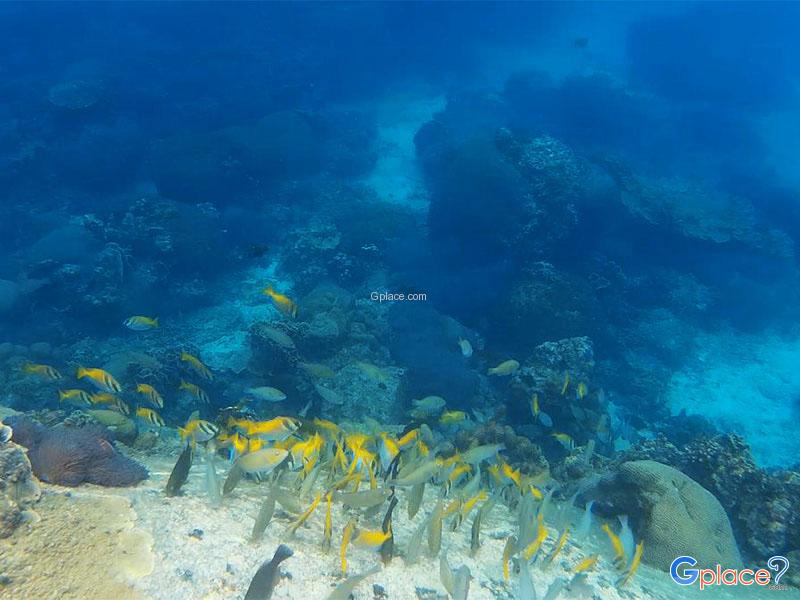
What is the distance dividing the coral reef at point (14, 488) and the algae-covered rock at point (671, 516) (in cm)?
628

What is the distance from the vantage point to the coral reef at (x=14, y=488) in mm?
3107

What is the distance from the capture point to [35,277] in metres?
14.0

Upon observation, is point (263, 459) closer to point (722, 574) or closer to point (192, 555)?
point (192, 555)

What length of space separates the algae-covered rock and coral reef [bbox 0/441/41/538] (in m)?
6.28

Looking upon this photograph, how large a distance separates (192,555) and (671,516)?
547 cm

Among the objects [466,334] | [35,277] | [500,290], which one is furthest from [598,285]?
[35,277]

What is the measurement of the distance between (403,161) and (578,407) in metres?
17.9

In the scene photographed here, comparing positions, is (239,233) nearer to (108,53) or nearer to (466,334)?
(466,334)

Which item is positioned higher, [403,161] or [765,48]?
[765,48]

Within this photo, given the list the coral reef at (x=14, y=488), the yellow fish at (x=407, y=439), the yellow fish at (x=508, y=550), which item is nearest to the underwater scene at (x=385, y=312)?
the coral reef at (x=14, y=488)

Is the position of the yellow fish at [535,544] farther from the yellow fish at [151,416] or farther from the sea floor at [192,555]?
the yellow fish at [151,416]

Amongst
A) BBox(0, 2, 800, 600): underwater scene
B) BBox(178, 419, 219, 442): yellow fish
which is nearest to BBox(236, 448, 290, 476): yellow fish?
BBox(0, 2, 800, 600): underwater scene

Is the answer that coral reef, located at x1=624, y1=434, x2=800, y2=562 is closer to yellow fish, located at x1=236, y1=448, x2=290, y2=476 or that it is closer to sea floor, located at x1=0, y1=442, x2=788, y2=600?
sea floor, located at x1=0, y1=442, x2=788, y2=600

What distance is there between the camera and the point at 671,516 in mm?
5777
